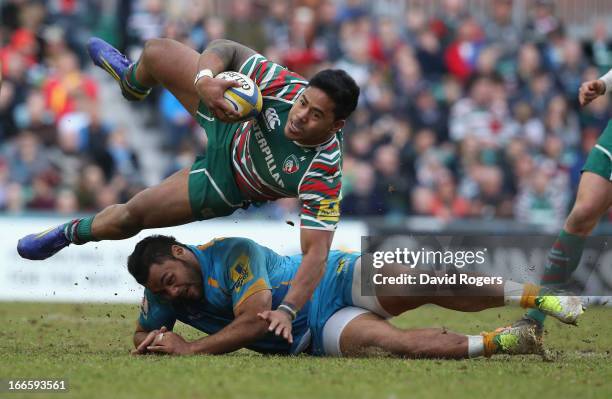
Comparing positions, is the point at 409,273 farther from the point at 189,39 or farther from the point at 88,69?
the point at 88,69

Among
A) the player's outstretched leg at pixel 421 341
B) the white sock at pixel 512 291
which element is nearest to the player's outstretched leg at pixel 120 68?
the player's outstretched leg at pixel 421 341

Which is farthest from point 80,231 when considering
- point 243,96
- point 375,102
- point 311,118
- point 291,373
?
point 375,102

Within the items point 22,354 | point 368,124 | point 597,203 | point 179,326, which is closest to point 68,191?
point 368,124

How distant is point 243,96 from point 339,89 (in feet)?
2.29

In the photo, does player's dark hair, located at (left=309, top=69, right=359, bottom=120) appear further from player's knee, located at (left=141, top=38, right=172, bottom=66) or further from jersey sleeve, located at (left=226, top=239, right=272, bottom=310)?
player's knee, located at (left=141, top=38, right=172, bottom=66)

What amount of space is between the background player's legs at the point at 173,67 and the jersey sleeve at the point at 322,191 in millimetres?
1433

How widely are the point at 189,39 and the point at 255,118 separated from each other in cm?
925

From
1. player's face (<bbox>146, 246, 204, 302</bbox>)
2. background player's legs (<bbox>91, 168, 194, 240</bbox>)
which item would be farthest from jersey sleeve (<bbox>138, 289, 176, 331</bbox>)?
background player's legs (<bbox>91, 168, 194, 240</bbox>)

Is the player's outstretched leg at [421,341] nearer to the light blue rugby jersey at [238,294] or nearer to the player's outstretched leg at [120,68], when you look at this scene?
the light blue rugby jersey at [238,294]

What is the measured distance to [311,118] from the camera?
8000 millimetres

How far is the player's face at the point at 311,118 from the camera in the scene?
7.99 meters

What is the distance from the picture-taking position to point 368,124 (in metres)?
17.5

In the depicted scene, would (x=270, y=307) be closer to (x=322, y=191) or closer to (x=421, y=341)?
(x=322, y=191)

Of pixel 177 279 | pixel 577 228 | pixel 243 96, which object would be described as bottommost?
pixel 177 279
